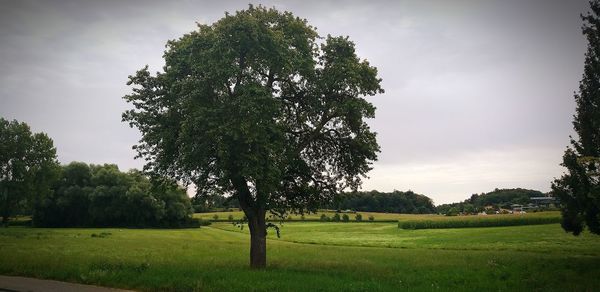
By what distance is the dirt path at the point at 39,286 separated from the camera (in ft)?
49.2

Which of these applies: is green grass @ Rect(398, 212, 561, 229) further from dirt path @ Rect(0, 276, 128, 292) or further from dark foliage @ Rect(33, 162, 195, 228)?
dirt path @ Rect(0, 276, 128, 292)

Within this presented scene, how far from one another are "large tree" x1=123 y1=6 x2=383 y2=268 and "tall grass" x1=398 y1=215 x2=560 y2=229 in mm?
63214

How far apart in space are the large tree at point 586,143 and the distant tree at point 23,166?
77.4m

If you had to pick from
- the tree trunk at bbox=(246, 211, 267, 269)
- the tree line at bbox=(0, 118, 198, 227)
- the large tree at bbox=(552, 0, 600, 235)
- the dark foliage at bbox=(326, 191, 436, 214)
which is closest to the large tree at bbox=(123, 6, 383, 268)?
the tree trunk at bbox=(246, 211, 267, 269)

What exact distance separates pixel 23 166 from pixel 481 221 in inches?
3329

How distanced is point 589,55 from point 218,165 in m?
25.3

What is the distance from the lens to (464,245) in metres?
52.3

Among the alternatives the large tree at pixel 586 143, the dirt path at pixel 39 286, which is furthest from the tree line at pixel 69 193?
the large tree at pixel 586 143

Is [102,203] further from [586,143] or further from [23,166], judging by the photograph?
[586,143]

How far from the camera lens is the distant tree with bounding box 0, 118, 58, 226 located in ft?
232

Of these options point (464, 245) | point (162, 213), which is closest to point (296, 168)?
point (464, 245)

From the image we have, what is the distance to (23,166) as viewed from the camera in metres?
71.1

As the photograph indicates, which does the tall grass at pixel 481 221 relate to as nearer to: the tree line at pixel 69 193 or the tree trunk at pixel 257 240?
the tree line at pixel 69 193

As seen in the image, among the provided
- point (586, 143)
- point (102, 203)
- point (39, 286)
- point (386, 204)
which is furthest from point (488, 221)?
point (102, 203)
